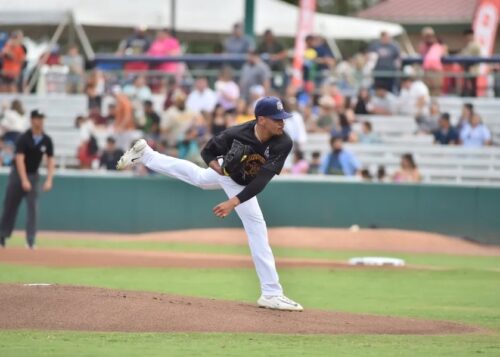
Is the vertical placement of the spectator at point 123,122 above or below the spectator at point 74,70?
below

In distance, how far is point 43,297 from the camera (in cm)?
1135

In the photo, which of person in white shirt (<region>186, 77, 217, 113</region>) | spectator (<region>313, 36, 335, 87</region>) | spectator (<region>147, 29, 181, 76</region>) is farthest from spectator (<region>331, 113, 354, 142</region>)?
spectator (<region>147, 29, 181, 76</region>)

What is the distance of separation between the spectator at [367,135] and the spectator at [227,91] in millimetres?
2689

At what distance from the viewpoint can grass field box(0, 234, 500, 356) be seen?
31.7ft

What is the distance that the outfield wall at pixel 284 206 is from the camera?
78.1 feet

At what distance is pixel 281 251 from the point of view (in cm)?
2170

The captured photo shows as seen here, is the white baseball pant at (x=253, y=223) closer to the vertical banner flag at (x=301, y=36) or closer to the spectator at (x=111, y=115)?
the vertical banner flag at (x=301, y=36)

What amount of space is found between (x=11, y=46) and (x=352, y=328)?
747 inches

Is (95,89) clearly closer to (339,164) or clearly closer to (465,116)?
(339,164)

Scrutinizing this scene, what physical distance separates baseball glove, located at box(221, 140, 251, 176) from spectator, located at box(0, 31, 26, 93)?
58.3 ft

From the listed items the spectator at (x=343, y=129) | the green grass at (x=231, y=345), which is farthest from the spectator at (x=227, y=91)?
the green grass at (x=231, y=345)

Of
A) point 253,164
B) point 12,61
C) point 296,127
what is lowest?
point 296,127

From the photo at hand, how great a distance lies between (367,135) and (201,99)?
142 inches

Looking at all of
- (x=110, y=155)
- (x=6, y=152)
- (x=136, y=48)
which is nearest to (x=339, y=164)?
(x=110, y=155)
